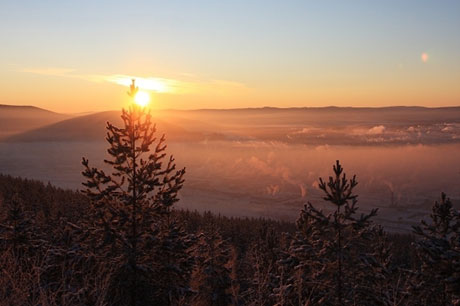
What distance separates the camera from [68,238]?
81.5 feet

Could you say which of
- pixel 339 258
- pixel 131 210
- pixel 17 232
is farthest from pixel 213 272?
pixel 339 258

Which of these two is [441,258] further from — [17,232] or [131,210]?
[17,232]

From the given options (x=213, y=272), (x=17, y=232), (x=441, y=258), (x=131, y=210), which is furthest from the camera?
(x=213, y=272)

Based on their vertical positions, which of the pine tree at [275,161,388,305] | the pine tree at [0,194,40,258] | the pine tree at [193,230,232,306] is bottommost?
the pine tree at [193,230,232,306]

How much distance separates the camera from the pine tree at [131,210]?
1449cm

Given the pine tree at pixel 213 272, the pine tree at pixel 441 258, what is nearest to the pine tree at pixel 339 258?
the pine tree at pixel 441 258

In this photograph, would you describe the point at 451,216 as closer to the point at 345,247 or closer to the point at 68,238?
the point at 345,247

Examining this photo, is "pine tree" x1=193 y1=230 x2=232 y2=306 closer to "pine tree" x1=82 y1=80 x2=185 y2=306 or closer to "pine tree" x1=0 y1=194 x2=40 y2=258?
"pine tree" x1=0 y1=194 x2=40 y2=258

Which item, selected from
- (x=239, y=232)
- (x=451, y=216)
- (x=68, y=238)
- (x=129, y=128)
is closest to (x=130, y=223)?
(x=129, y=128)

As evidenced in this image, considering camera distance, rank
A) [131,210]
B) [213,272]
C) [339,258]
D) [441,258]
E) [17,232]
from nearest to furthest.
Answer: [441,258]
[339,258]
[131,210]
[17,232]
[213,272]

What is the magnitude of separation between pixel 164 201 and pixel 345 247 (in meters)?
7.30

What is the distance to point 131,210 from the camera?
15.9 meters

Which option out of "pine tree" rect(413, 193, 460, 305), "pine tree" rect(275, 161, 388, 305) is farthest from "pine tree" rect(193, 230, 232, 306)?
"pine tree" rect(413, 193, 460, 305)

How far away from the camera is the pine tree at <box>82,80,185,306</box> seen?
47.5ft
